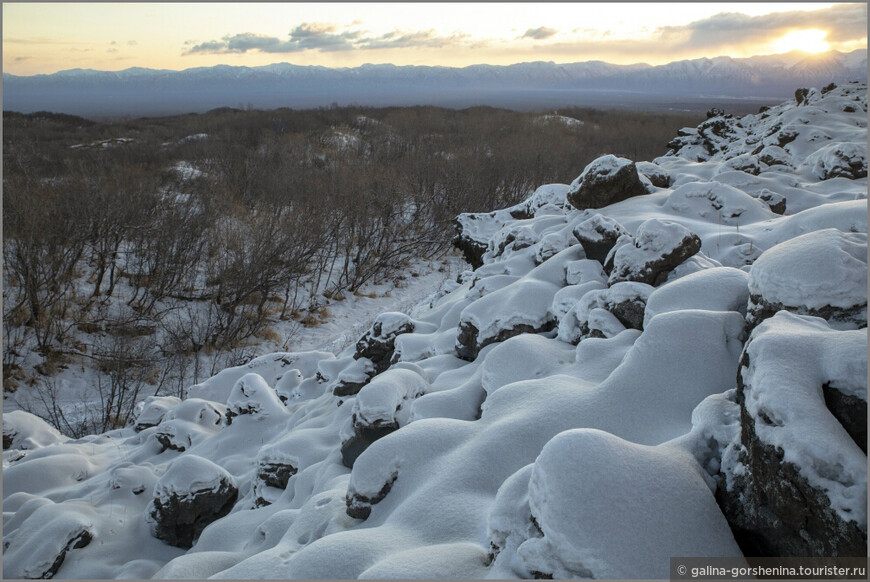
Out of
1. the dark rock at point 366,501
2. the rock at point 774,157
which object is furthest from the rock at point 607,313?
the rock at point 774,157

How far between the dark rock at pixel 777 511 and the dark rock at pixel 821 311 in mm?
927

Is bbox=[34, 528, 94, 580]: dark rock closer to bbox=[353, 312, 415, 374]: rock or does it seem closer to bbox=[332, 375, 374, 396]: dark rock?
bbox=[332, 375, 374, 396]: dark rock

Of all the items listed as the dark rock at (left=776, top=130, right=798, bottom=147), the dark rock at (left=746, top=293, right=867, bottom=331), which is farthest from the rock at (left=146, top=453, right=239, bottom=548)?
the dark rock at (left=776, top=130, right=798, bottom=147)

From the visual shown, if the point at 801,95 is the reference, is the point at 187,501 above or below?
below

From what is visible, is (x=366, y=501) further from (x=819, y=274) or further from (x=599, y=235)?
(x=599, y=235)

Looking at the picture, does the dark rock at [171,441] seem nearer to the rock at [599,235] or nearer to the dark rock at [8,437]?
the dark rock at [8,437]

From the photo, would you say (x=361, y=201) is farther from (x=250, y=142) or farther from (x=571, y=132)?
(x=571, y=132)

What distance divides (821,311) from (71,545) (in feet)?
22.4

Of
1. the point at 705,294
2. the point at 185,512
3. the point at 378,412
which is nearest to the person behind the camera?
the point at 705,294

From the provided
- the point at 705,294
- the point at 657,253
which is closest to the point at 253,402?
the point at 657,253

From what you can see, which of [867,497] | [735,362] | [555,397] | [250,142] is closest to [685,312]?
[735,362]

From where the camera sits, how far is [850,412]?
239 cm

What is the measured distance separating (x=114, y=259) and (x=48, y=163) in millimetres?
11462

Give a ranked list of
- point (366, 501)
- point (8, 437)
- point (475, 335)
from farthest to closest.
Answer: point (8, 437)
point (475, 335)
point (366, 501)
